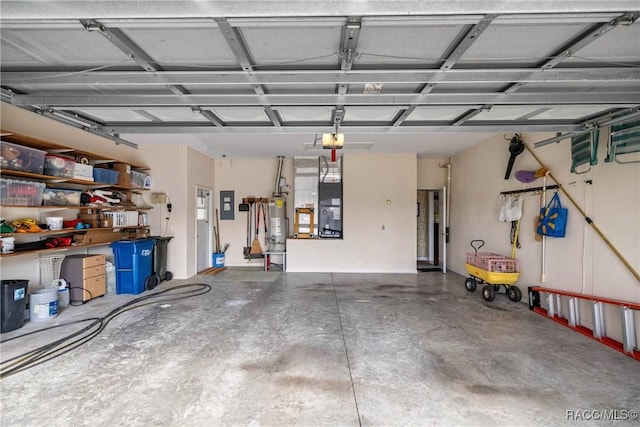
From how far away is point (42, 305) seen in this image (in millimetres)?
3467

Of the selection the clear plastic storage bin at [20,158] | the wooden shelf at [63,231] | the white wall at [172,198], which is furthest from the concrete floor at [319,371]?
the clear plastic storage bin at [20,158]

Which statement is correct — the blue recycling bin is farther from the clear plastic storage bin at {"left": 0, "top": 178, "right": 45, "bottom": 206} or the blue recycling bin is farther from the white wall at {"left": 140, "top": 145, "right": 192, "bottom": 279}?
the clear plastic storage bin at {"left": 0, "top": 178, "right": 45, "bottom": 206}

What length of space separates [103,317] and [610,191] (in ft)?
21.0

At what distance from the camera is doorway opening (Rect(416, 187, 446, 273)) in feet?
24.4

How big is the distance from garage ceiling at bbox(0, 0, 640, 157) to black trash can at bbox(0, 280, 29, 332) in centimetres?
212

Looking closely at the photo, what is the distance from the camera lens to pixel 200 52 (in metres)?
1.90

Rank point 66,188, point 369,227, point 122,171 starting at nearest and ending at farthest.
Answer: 1. point 66,188
2. point 122,171
3. point 369,227

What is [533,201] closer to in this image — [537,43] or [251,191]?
[537,43]

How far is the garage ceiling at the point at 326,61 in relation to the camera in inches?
53.4

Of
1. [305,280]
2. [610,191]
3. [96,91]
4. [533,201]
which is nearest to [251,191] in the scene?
[305,280]

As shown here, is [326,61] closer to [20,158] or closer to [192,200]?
[20,158]

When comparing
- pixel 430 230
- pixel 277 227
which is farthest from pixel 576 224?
pixel 277 227

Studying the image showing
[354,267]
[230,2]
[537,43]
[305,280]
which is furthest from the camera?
[354,267]

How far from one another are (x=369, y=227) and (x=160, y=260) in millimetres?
4529
